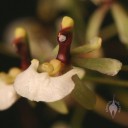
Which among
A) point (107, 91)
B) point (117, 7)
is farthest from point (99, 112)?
point (117, 7)

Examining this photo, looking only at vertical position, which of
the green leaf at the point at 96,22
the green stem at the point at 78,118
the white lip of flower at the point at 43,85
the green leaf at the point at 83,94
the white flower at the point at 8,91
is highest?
the white lip of flower at the point at 43,85

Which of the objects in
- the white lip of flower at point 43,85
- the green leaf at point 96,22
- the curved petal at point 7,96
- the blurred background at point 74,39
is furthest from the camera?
the green leaf at point 96,22

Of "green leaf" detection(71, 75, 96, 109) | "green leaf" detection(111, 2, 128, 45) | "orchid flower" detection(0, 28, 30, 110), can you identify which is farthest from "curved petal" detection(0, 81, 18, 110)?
"green leaf" detection(111, 2, 128, 45)

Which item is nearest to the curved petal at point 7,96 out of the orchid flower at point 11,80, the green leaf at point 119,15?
the orchid flower at point 11,80

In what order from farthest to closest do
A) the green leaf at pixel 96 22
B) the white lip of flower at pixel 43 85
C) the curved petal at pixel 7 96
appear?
the green leaf at pixel 96 22 → the curved petal at pixel 7 96 → the white lip of flower at pixel 43 85

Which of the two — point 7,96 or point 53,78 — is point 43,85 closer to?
point 53,78

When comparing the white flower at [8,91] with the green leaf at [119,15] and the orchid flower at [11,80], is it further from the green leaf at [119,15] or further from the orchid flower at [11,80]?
the green leaf at [119,15]

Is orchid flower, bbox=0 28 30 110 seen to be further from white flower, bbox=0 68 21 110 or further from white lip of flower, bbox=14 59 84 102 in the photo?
white lip of flower, bbox=14 59 84 102

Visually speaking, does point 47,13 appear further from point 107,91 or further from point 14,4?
point 107,91

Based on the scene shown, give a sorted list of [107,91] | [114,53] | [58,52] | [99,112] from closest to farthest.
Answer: [58,52]
[99,112]
[107,91]
[114,53]
